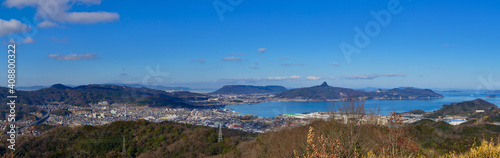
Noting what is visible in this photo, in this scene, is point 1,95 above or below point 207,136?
above

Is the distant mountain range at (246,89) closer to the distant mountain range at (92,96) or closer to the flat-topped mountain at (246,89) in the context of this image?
the flat-topped mountain at (246,89)

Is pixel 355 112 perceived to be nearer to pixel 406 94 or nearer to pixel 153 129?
pixel 153 129

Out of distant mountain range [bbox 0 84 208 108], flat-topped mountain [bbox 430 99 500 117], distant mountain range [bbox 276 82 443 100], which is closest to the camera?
flat-topped mountain [bbox 430 99 500 117]

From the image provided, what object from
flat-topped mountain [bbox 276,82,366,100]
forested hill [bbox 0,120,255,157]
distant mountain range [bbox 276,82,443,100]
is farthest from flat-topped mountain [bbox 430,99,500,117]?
forested hill [bbox 0,120,255,157]

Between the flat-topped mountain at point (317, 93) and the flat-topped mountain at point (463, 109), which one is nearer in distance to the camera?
the flat-topped mountain at point (463, 109)

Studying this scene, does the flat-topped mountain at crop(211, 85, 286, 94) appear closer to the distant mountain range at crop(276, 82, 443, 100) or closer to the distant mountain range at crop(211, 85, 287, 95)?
the distant mountain range at crop(211, 85, 287, 95)

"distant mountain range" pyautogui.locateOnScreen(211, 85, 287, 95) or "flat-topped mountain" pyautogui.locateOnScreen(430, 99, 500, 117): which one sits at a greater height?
"distant mountain range" pyautogui.locateOnScreen(211, 85, 287, 95)

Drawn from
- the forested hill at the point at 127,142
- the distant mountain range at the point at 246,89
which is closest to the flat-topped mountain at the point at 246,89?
the distant mountain range at the point at 246,89

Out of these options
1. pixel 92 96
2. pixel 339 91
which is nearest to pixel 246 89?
pixel 339 91

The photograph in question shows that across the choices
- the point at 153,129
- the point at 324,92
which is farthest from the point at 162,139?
the point at 324,92

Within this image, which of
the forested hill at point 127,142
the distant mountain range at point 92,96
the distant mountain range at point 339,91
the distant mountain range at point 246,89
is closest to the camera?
the forested hill at point 127,142

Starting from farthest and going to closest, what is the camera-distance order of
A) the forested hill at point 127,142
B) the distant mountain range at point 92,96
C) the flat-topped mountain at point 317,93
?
the flat-topped mountain at point 317,93, the distant mountain range at point 92,96, the forested hill at point 127,142
